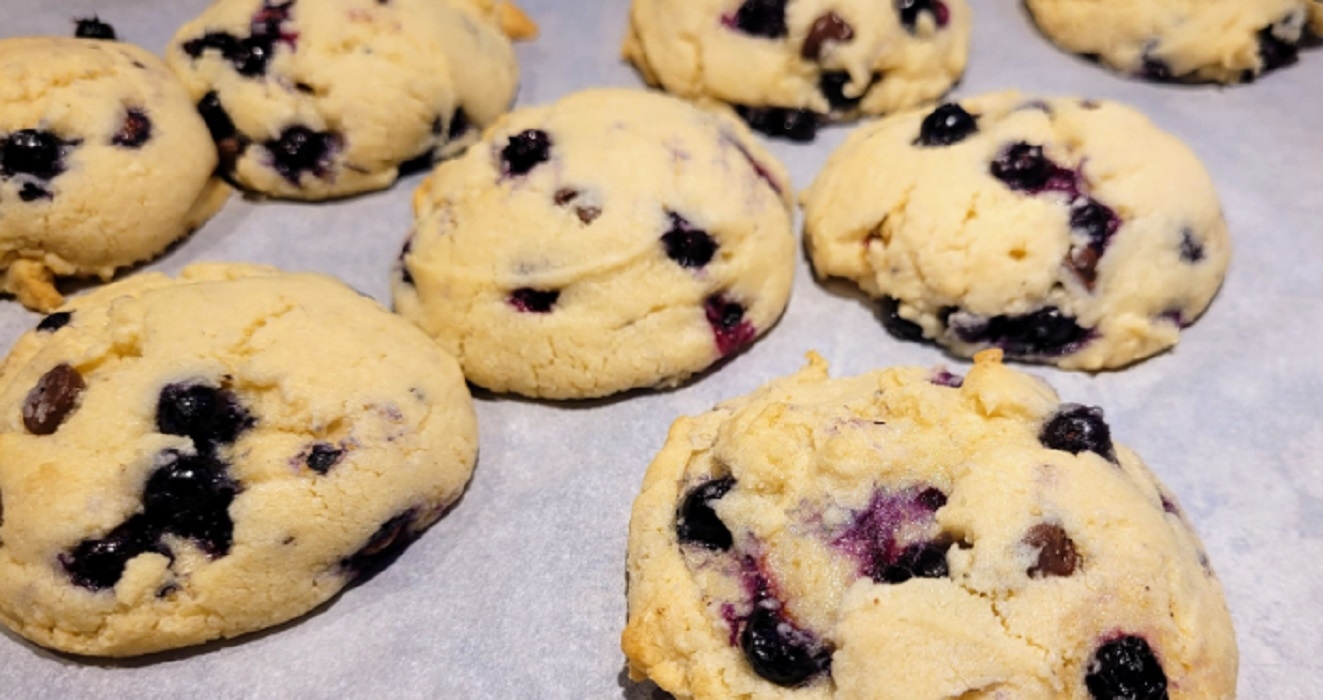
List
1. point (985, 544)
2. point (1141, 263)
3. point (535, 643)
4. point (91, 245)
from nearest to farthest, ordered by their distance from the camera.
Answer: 1. point (985, 544)
2. point (535, 643)
3. point (1141, 263)
4. point (91, 245)

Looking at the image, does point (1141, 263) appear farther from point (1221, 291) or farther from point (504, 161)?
point (504, 161)

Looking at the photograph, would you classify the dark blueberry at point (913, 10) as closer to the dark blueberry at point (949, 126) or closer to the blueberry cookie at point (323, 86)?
the dark blueberry at point (949, 126)

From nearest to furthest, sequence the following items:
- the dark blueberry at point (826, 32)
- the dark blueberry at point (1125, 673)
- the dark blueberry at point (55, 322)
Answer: the dark blueberry at point (1125, 673)
the dark blueberry at point (55, 322)
the dark blueberry at point (826, 32)

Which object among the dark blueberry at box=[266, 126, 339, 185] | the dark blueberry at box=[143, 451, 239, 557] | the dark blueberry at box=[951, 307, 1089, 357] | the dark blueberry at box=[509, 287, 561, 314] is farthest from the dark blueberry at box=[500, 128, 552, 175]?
the dark blueberry at box=[951, 307, 1089, 357]

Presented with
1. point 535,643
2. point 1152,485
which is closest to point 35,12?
point 535,643

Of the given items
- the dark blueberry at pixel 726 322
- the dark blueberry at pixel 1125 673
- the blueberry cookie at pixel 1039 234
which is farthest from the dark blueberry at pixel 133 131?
the dark blueberry at pixel 1125 673

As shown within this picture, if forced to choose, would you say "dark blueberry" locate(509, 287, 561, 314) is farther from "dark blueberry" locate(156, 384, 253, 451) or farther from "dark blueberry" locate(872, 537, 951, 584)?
"dark blueberry" locate(872, 537, 951, 584)

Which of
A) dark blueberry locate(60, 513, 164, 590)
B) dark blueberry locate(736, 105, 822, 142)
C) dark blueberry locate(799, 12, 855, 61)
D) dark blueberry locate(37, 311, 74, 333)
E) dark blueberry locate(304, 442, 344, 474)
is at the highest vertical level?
dark blueberry locate(799, 12, 855, 61)
